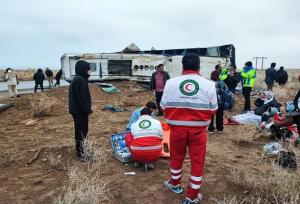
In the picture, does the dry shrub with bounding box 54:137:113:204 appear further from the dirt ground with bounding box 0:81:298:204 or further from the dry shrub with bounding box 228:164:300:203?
the dry shrub with bounding box 228:164:300:203

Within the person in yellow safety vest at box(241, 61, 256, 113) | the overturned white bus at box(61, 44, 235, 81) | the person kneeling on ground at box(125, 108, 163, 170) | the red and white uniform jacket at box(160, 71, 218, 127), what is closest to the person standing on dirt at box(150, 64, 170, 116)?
the person in yellow safety vest at box(241, 61, 256, 113)

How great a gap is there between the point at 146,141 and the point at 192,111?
132 cm

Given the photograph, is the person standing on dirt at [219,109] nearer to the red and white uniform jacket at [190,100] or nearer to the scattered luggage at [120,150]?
the scattered luggage at [120,150]

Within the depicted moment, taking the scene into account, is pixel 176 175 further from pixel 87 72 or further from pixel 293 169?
pixel 87 72

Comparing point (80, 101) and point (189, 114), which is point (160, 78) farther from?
point (189, 114)

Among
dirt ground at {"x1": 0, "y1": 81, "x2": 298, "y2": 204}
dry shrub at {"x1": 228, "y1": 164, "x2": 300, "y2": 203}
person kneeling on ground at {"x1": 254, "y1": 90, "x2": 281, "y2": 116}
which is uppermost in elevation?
person kneeling on ground at {"x1": 254, "y1": 90, "x2": 281, "y2": 116}

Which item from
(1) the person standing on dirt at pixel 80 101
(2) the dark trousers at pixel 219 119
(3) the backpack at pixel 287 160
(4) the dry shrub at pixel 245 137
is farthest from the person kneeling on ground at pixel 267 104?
(1) the person standing on dirt at pixel 80 101

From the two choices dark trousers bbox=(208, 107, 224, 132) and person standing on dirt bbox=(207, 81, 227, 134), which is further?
dark trousers bbox=(208, 107, 224, 132)

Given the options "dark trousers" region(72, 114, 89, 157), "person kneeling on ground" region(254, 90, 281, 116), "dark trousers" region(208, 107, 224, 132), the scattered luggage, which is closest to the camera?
the scattered luggage

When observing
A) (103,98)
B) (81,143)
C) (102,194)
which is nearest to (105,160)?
(81,143)

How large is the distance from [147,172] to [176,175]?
3.40ft

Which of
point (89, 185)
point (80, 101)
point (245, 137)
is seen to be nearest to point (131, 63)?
point (245, 137)

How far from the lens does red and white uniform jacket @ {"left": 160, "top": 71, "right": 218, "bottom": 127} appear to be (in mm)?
4363

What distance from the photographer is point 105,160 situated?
239 inches
